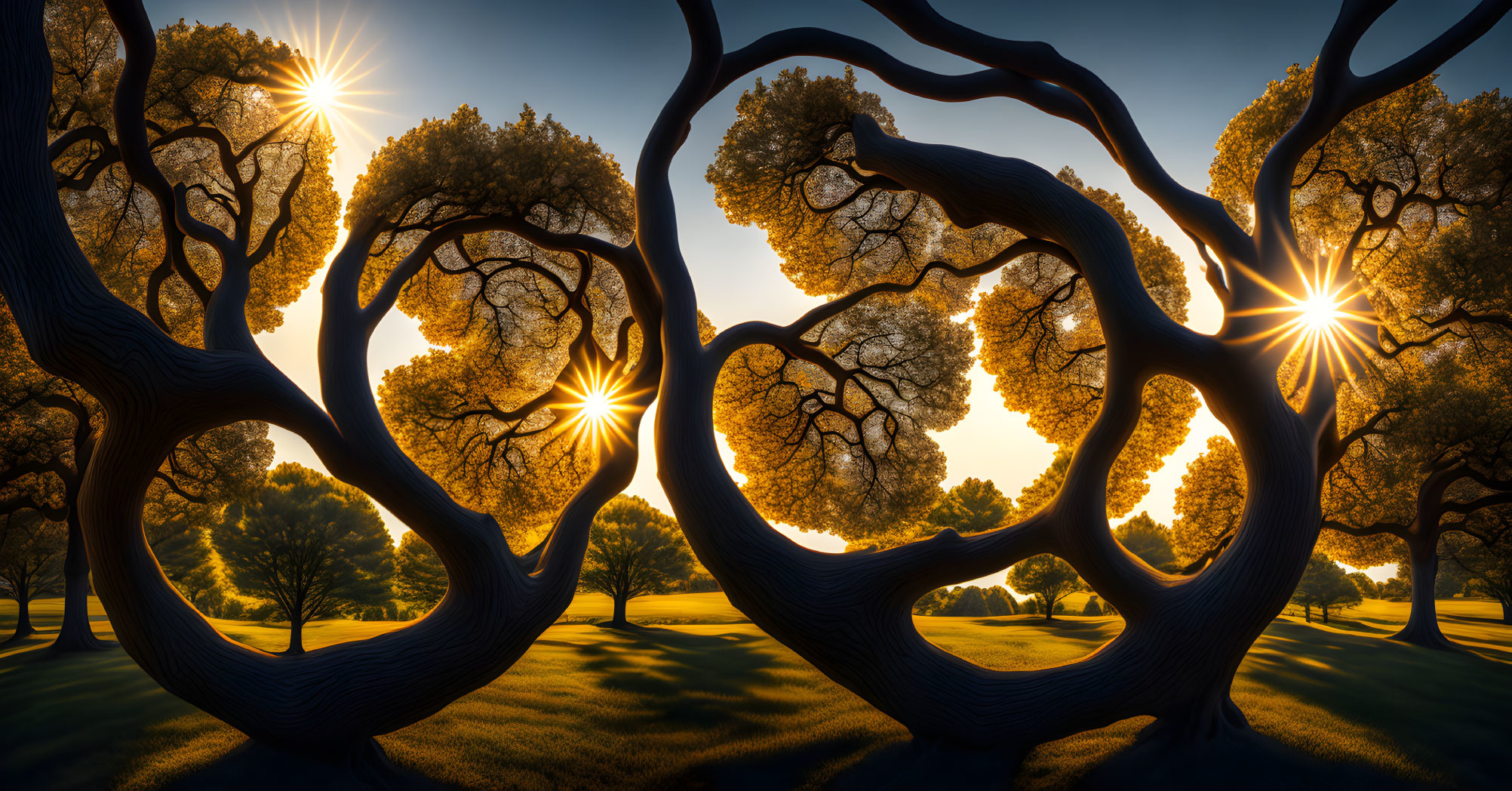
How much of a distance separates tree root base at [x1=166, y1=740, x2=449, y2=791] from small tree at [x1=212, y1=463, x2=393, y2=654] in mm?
17009

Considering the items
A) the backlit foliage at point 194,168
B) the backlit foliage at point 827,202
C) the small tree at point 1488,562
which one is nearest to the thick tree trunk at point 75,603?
the backlit foliage at point 194,168

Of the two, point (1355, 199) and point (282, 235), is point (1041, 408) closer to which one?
point (1355, 199)

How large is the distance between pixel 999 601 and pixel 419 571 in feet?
120

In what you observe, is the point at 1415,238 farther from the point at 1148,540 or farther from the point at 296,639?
the point at 1148,540

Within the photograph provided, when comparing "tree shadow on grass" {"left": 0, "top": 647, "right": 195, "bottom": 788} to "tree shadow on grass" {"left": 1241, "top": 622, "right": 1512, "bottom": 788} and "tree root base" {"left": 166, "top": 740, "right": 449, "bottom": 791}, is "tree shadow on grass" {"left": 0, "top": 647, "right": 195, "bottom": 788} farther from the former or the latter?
"tree shadow on grass" {"left": 1241, "top": 622, "right": 1512, "bottom": 788}

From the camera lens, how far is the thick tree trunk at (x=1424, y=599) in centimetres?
1553

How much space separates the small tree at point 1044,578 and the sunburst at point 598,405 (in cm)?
2418

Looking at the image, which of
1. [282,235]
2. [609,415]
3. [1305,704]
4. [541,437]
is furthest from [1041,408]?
[282,235]

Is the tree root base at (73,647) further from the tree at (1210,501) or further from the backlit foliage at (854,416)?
the tree at (1210,501)

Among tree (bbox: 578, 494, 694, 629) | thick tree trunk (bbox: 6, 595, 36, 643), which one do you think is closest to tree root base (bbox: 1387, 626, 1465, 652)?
tree (bbox: 578, 494, 694, 629)

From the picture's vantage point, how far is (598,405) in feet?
A: 30.8

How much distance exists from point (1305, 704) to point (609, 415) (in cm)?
1122

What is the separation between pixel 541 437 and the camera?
34.8 ft

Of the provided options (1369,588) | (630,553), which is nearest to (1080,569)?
(630,553)
